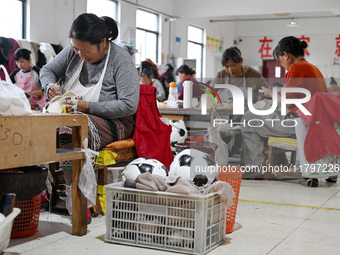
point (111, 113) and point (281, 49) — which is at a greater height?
point (281, 49)

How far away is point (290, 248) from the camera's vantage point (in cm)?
244

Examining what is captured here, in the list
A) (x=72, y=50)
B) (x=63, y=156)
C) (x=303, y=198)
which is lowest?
(x=303, y=198)

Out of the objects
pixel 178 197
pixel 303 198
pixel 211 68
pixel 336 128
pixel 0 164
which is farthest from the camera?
pixel 211 68

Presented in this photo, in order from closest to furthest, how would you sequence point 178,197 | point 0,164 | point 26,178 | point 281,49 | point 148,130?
1. point 0,164
2. point 178,197
3. point 26,178
4. point 148,130
5. point 281,49

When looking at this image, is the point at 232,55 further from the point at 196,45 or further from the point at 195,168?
the point at 196,45

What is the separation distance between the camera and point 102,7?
9.88 meters

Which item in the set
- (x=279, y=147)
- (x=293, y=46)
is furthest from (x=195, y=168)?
(x=293, y=46)

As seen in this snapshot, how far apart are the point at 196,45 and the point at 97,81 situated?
37.9 ft

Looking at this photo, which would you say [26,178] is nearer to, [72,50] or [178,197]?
[178,197]

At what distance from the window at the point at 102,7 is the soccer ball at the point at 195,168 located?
724 centimetres

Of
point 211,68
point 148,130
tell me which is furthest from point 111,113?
point 211,68

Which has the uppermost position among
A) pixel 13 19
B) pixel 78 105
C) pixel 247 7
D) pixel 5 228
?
pixel 247 7

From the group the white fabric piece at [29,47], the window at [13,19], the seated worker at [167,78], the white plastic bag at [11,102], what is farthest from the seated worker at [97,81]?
the seated worker at [167,78]

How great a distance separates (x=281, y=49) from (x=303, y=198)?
1.60m
